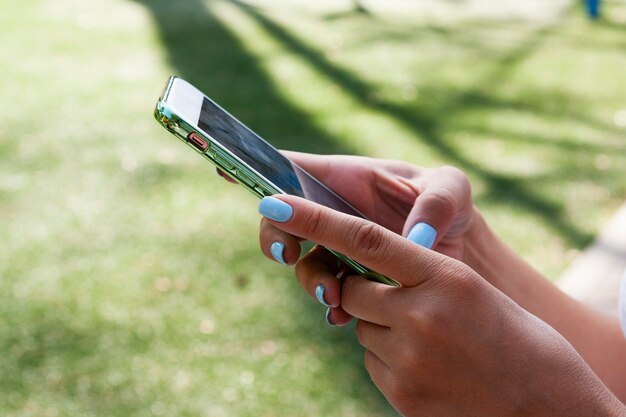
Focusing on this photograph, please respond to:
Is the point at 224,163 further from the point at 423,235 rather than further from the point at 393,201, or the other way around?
the point at 393,201

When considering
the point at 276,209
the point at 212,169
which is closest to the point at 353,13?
the point at 212,169

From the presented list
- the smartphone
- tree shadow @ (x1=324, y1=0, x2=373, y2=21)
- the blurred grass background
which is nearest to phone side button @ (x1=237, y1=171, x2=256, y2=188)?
the smartphone

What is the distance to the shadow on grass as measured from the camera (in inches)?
156

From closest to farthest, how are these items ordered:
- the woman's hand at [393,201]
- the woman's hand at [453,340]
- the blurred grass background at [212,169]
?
the woman's hand at [453,340] < the woman's hand at [393,201] < the blurred grass background at [212,169]

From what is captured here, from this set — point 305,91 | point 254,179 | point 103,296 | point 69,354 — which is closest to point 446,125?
point 305,91

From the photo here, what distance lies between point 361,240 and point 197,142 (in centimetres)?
37

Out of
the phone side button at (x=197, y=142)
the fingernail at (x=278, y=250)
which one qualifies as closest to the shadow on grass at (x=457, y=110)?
the fingernail at (x=278, y=250)

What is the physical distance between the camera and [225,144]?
59.7 inches

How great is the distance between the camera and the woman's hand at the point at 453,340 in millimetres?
1354

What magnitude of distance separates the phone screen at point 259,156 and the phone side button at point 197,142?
0.02m

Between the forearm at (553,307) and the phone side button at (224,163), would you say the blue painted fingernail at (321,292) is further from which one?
the forearm at (553,307)

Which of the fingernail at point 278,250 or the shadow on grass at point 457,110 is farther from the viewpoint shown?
the shadow on grass at point 457,110

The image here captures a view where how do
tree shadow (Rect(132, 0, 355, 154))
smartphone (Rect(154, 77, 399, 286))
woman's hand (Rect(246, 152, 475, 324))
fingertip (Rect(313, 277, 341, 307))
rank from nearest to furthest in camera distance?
smartphone (Rect(154, 77, 399, 286))
fingertip (Rect(313, 277, 341, 307))
woman's hand (Rect(246, 152, 475, 324))
tree shadow (Rect(132, 0, 355, 154))

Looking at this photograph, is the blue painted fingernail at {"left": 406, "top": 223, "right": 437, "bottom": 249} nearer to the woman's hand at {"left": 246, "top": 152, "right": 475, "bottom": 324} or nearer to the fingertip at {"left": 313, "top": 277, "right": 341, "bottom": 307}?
the woman's hand at {"left": 246, "top": 152, "right": 475, "bottom": 324}
